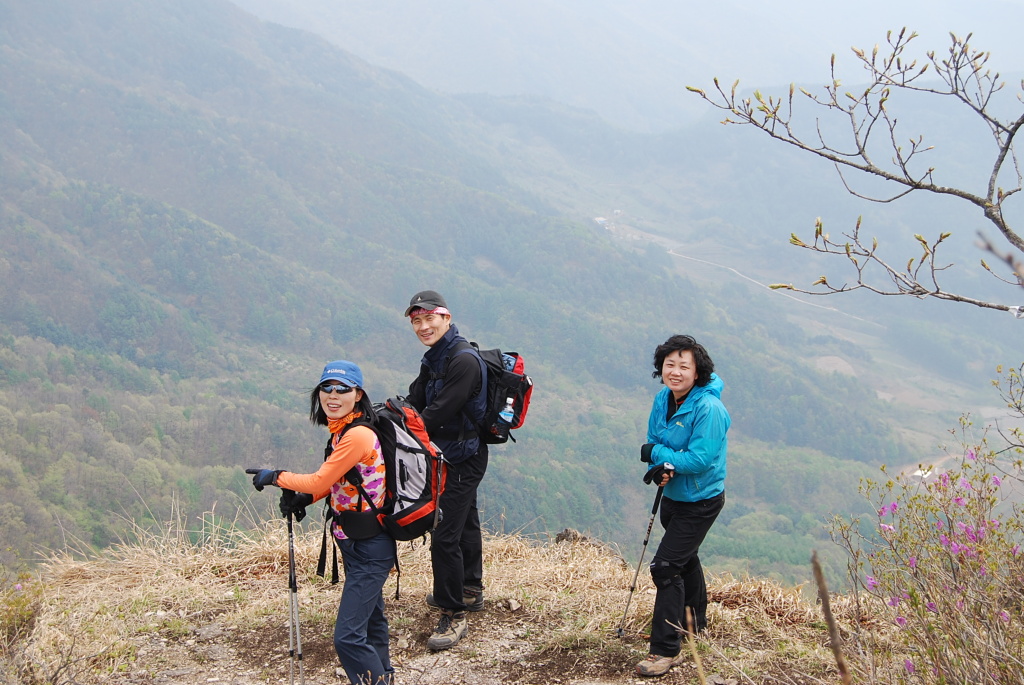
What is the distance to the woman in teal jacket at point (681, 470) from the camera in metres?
3.91

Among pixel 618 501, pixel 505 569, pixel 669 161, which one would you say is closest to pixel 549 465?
pixel 618 501

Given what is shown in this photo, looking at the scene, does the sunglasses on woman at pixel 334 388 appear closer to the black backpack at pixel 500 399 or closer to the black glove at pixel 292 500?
the black glove at pixel 292 500

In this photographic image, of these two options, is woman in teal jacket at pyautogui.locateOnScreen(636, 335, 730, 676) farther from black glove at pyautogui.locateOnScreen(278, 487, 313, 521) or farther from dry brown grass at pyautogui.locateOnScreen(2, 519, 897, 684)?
black glove at pyautogui.locateOnScreen(278, 487, 313, 521)

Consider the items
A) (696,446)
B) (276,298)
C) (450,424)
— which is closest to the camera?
(696,446)

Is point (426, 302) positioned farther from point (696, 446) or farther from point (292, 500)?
point (696, 446)

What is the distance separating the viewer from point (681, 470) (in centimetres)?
391

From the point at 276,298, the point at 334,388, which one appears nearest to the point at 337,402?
the point at 334,388

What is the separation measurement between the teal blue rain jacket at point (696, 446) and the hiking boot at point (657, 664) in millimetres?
818

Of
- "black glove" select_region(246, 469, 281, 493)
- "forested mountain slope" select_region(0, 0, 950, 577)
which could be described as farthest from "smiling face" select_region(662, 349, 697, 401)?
"forested mountain slope" select_region(0, 0, 950, 577)

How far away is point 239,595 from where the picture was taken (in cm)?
513

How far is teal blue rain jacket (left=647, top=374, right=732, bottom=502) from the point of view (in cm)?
388

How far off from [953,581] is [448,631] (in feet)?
8.15

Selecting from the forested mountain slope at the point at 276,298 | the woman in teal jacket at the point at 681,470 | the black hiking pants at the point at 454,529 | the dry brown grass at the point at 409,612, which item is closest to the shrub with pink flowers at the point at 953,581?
the dry brown grass at the point at 409,612

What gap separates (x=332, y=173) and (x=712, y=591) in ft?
387
